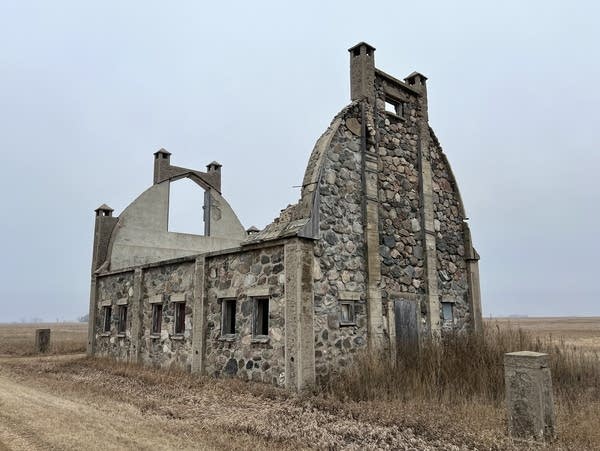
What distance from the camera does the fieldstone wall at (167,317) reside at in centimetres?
1382

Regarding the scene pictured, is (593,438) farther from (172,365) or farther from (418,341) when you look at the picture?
(172,365)

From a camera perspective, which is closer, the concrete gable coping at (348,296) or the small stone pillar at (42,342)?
the concrete gable coping at (348,296)

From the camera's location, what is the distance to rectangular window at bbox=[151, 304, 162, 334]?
50.6 feet

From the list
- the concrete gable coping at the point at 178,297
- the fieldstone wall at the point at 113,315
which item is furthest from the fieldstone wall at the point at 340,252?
the fieldstone wall at the point at 113,315

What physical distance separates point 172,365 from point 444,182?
10.3 m

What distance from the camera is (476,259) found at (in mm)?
15242

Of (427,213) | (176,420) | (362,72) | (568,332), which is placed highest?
(362,72)

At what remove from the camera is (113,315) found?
18.2 meters

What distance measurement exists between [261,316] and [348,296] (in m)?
2.21

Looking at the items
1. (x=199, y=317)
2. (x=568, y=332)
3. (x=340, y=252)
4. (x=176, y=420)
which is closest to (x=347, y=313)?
(x=340, y=252)

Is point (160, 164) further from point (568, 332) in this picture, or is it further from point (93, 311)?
point (568, 332)

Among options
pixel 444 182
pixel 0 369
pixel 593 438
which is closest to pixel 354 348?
pixel 593 438

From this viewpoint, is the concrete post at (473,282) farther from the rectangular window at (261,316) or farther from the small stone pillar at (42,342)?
the small stone pillar at (42,342)

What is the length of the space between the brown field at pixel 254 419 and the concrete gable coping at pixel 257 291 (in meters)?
2.09
